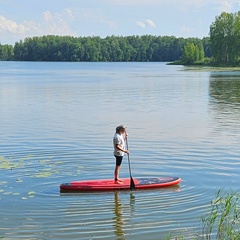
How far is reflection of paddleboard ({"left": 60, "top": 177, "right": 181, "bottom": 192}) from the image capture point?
1508 centimetres

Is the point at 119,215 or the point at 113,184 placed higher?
the point at 113,184

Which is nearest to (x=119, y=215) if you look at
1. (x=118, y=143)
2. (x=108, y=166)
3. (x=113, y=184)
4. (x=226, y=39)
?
(x=113, y=184)

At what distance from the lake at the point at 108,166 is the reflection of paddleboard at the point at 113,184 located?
0.18 metres

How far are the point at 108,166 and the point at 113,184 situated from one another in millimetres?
3427

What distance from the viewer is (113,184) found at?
1532 cm

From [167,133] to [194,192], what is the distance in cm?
1111

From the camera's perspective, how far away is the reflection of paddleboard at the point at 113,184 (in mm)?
15078

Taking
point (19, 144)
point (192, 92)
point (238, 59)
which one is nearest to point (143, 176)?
point (19, 144)

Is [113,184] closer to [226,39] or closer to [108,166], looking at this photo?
[108,166]

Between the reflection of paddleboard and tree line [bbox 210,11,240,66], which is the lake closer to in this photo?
the reflection of paddleboard

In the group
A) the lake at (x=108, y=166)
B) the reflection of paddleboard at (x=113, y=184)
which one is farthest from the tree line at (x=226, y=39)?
the reflection of paddleboard at (x=113, y=184)

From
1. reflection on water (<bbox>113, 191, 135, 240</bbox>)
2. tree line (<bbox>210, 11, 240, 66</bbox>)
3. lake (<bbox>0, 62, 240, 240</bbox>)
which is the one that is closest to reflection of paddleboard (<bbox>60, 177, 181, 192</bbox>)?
lake (<bbox>0, 62, 240, 240</bbox>)

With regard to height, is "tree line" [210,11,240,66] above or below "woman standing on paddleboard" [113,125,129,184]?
above

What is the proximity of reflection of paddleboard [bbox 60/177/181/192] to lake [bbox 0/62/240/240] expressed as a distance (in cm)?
18
